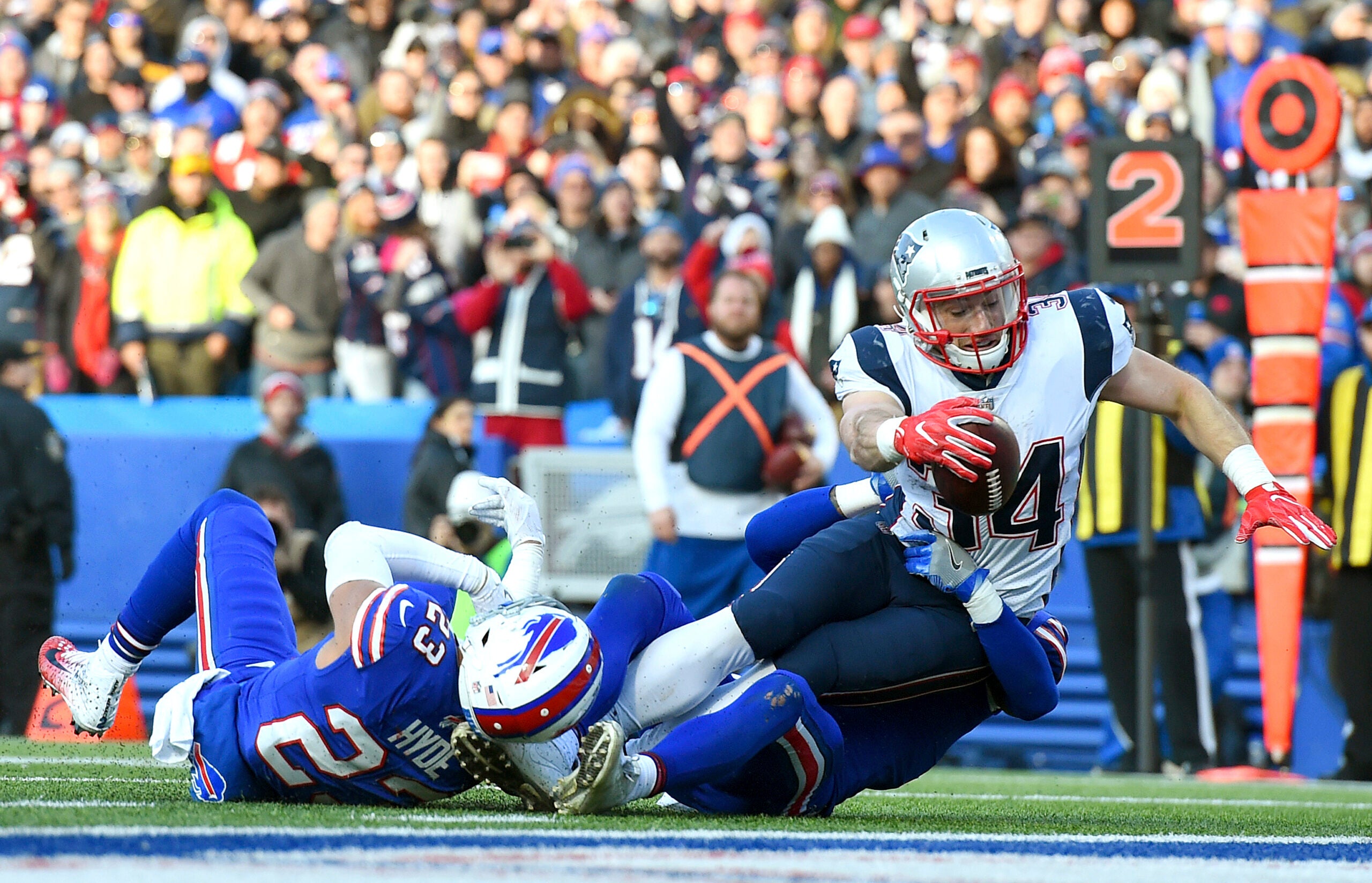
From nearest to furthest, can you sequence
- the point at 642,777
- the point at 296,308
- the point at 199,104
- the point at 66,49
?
the point at 642,777 → the point at 296,308 → the point at 199,104 → the point at 66,49

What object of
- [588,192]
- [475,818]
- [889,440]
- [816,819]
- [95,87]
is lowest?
[816,819]

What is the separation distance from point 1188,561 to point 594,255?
11.2 ft

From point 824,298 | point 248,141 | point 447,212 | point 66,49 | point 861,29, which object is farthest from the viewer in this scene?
point 66,49

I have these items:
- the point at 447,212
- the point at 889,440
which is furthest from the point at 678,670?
the point at 447,212

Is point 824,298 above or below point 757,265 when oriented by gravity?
below

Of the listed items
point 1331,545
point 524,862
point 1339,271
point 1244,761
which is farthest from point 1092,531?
point 524,862

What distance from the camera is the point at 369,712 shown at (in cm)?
363

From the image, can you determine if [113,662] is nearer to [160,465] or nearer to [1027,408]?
[1027,408]

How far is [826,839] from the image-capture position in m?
3.47

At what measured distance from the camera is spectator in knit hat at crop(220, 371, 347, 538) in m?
8.30

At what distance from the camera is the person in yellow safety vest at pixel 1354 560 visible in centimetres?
736

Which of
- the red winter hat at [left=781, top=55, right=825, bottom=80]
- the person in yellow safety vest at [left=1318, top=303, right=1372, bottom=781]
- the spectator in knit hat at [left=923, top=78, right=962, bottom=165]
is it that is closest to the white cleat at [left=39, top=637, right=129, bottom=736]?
the person in yellow safety vest at [left=1318, top=303, right=1372, bottom=781]

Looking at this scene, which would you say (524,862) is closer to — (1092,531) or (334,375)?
(1092,531)

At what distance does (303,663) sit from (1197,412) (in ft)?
7.02
